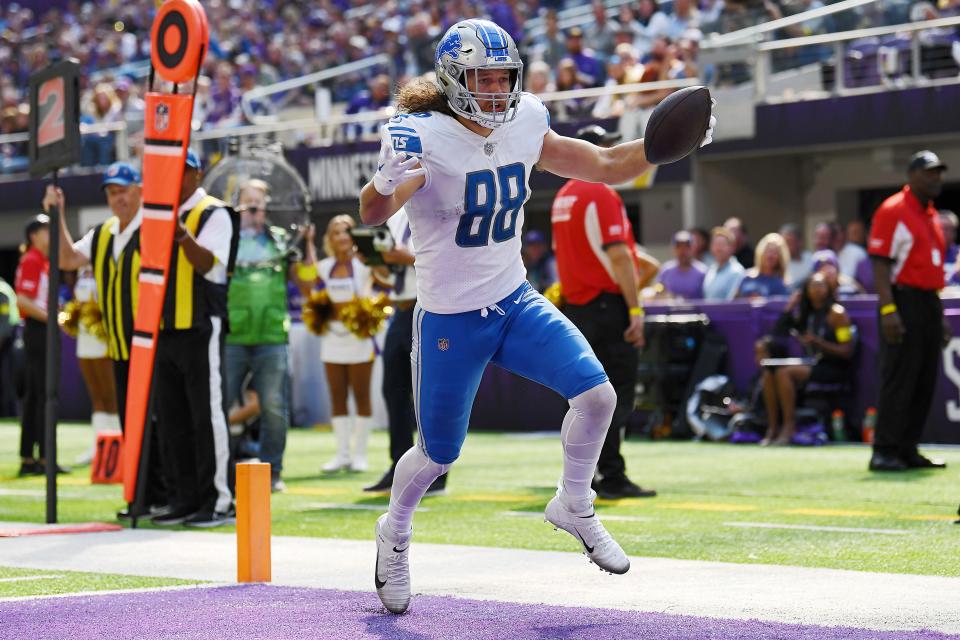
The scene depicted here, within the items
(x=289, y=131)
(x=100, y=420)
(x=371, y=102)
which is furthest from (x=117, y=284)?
(x=289, y=131)

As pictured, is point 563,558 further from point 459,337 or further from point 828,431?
point 828,431

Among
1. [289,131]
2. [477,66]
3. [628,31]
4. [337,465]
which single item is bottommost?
[337,465]

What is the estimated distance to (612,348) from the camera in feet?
31.5

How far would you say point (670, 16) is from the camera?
70.6 ft

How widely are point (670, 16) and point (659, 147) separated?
16.2m

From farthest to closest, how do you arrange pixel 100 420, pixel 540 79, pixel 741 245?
pixel 540 79 → pixel 741 245 → pixel 100 420

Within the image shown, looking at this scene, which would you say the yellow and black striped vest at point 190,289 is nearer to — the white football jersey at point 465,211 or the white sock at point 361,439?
the white football jersey at point 465,211

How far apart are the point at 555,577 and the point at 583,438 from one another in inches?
35.9

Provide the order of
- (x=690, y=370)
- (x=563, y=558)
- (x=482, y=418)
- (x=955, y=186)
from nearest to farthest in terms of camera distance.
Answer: (x=563, y=558), (x=690, y=370), (x=482, y=418), (x=955, y=186)

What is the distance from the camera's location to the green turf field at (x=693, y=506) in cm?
732

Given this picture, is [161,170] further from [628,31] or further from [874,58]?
[628,31]

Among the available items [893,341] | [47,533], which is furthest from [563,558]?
[893,341]

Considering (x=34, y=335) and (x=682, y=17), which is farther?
(x=682, y=17)

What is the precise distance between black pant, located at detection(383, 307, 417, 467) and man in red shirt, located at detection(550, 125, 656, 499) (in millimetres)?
1066
